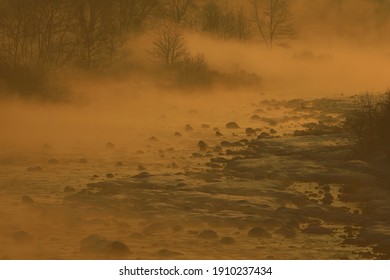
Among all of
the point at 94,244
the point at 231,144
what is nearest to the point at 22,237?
the point at 94,244

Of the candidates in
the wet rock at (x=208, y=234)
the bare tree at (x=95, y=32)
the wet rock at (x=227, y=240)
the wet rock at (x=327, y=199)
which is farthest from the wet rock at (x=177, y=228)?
the bare tree at (x=95, y=32)

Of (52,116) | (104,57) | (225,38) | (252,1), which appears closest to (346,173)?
(52,116)

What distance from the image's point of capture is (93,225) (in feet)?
41.3

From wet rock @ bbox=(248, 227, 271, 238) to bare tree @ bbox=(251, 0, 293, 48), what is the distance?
43.5 m

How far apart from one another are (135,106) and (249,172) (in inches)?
550

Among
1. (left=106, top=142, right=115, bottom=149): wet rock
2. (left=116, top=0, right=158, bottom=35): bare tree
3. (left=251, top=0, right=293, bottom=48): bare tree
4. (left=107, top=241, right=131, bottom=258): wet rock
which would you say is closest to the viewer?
(left=107, top=241, right=131, bottom=258): wet rock

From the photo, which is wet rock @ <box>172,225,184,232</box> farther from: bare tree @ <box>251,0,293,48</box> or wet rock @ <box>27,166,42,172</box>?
bare tree @ <box>251,0,293,48</box>

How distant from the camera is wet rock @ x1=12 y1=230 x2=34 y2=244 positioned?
11.7 m

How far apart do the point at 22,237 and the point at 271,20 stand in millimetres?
45013

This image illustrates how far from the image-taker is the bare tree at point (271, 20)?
56.7 m

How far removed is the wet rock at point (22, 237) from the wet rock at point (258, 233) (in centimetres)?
259

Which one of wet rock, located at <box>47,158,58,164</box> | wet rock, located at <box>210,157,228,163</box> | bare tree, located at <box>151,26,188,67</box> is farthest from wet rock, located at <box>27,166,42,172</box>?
bare tree, located at <box>151,26,188,67</box>

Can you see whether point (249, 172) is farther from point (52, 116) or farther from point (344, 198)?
point (52, 116)

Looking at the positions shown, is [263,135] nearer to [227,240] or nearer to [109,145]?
[109,145]
